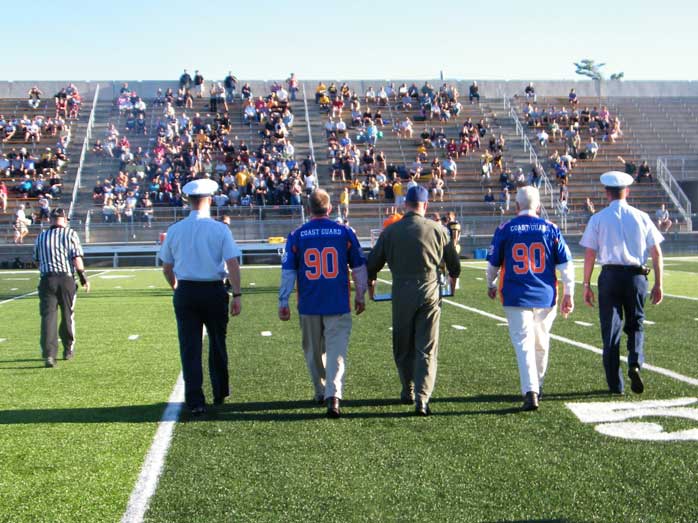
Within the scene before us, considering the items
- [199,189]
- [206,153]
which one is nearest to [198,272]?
[199,189]

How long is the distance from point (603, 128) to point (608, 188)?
39020 mm

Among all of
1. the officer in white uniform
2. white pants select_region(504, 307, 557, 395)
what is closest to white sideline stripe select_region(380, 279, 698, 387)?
white pants select_region(504, 307, 557, 395)

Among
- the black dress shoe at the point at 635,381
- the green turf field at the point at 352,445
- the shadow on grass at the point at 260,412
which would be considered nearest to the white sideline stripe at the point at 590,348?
the green turf field at the point at 352,445

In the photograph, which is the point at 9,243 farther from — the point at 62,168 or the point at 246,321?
the point at 246,321

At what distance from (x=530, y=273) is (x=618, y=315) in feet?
3.31

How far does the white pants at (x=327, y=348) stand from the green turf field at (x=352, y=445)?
254 mm

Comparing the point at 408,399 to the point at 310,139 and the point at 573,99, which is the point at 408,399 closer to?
the point at 310,139

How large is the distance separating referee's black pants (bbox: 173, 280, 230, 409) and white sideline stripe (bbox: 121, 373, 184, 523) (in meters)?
0.27

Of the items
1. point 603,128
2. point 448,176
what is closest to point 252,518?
point 448,176

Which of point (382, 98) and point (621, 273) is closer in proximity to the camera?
point (621, 273)

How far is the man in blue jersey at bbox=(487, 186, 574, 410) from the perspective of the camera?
6.93m

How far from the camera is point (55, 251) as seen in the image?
10133mm

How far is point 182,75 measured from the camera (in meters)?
45.5

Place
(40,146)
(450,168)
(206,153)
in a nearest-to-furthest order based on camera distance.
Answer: (206,153), (450,168), (40,146)
